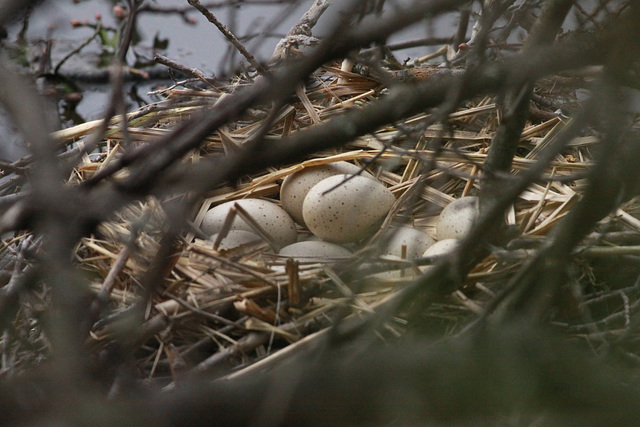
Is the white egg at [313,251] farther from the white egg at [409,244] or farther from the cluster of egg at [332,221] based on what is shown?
the white egg at [409,244]

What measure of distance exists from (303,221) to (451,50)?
40.7 inches

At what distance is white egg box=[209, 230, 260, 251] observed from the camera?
1654 millimetres

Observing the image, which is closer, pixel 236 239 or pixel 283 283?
pixel 283 283

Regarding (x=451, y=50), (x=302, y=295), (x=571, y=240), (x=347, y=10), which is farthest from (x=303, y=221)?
(x=347, y=10)

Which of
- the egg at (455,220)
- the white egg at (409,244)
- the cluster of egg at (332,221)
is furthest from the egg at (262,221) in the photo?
the egg at (455,220)

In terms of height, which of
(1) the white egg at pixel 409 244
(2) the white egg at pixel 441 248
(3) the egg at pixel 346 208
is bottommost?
(1) the white egg at pixel 409 244

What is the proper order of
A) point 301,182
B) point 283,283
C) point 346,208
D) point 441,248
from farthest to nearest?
point 301,182, point 346,208, point 441,248, point 283,283

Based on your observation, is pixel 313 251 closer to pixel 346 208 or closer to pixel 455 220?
pixel 346 208

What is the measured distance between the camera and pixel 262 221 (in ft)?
5.70

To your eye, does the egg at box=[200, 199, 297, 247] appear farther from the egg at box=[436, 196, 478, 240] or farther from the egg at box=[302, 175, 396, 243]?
the egg at box=[436, 196, 478, 240]

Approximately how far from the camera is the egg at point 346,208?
165 centimetres

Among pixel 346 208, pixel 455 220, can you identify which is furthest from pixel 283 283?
pixel 455 220

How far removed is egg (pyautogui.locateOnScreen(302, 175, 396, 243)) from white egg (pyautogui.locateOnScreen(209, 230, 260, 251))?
0.15 meters

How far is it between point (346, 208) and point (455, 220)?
0.27m
